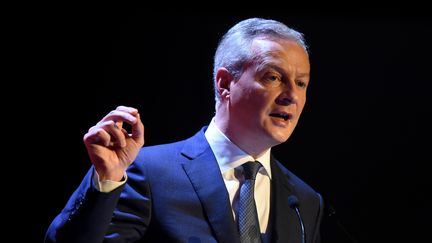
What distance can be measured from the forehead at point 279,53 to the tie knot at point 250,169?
1.38 ft

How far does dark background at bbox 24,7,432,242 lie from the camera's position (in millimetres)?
3137

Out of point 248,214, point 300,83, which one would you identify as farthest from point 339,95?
point 248,214

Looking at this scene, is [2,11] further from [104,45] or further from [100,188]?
[100,188]

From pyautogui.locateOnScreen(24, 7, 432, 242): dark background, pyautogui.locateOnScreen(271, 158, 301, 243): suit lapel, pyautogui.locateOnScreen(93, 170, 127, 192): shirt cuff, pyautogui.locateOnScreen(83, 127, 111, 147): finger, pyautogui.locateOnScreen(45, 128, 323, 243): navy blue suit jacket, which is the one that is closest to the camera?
pyautogui.locateOnScreen(83, 127, 111, 147): finger

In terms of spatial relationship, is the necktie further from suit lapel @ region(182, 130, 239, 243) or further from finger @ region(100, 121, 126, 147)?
finger @ region(100, 121, 126, 147)

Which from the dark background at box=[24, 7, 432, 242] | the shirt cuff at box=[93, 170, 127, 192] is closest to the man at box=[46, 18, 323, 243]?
the shirt cuff at box=[93, 170, 127, 192]

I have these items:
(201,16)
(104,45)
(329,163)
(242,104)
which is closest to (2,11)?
(104,45)

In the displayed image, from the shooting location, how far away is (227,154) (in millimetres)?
2283

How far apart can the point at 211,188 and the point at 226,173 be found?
0.14 metres

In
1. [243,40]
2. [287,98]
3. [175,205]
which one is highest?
[243,40]

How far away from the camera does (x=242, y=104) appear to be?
2303mm

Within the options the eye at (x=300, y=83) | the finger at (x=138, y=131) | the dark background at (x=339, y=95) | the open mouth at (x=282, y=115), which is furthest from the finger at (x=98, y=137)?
the dark background at (x=339, y=95)

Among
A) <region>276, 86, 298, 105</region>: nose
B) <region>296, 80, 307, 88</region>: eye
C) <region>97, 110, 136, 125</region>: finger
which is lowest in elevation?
<region>276, 86, 298, 105</region>: nose

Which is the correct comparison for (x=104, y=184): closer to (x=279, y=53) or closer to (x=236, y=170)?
(x=236, y=170)
